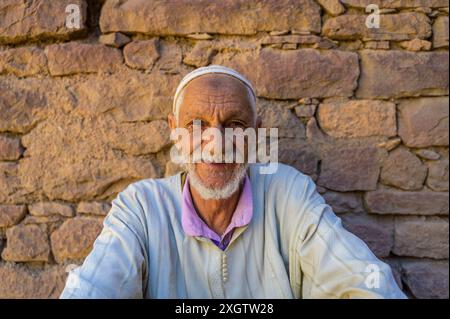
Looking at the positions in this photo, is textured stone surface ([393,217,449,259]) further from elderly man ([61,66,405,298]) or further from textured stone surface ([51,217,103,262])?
textured stone surface ([51,217,103,262])

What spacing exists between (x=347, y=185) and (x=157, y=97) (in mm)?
1218

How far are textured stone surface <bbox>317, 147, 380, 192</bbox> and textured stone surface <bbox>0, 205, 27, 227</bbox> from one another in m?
1.74

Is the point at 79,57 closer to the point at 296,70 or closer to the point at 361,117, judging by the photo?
the point at 296,70

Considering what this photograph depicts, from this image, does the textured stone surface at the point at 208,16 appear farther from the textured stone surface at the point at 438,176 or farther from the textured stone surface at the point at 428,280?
the textured stone surface at the point at 428,280

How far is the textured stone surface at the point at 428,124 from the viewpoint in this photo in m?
2.41

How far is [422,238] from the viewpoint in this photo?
7.94 feet

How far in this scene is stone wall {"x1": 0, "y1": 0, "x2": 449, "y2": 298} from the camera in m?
2.40

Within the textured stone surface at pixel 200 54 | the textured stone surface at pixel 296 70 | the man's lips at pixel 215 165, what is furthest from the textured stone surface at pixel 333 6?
the man's lips at pixel 215 165

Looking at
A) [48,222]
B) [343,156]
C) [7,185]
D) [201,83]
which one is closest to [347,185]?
[343,156]

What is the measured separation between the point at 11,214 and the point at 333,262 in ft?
5.99

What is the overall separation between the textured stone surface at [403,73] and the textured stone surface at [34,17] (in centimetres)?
168

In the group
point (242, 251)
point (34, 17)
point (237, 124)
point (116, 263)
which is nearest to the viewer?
point (116, 263)

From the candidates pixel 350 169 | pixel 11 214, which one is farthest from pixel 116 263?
pixel 350 169

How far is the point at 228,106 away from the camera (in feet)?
6.42
